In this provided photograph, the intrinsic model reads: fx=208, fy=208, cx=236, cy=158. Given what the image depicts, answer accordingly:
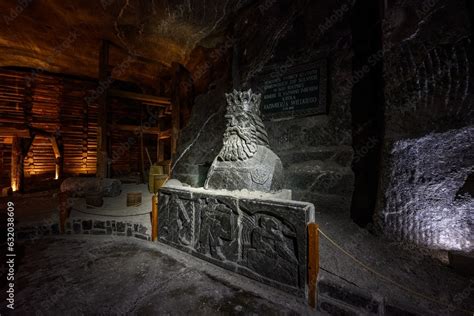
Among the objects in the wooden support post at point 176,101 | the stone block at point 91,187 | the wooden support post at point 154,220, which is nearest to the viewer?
the wooden support post at point 154,220

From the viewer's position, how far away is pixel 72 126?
11.6m

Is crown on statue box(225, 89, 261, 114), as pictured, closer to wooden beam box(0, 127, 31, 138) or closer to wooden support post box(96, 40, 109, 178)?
wooden support post box(96, 40, 109, 178)

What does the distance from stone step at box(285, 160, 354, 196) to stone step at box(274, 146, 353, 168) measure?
9cm

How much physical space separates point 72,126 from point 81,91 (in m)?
2.07

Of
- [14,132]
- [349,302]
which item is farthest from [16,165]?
[349,302]

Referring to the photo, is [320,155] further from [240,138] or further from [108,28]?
[108,28]

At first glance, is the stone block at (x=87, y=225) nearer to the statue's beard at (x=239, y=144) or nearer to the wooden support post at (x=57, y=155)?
the statue's beard at (x=239, y=144)

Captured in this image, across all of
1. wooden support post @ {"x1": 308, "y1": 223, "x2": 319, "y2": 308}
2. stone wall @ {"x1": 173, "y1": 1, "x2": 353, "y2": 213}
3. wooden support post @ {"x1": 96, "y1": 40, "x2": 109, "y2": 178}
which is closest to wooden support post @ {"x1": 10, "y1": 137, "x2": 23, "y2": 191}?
wooden support post @ {"x1": 96, "y1": 40, "x2": 109, "y2": 178}

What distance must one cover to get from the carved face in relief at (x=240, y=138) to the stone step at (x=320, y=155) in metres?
1.43

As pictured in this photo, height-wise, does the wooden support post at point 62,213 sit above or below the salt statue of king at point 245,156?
below

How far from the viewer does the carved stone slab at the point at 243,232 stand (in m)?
2.64

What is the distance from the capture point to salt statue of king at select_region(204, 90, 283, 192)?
3568 millimetres

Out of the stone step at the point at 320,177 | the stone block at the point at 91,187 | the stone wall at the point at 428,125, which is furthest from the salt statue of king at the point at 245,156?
the stone block at the point at 91,187

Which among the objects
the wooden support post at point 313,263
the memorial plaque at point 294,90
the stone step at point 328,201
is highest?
the memorial plaque at point 294,90
